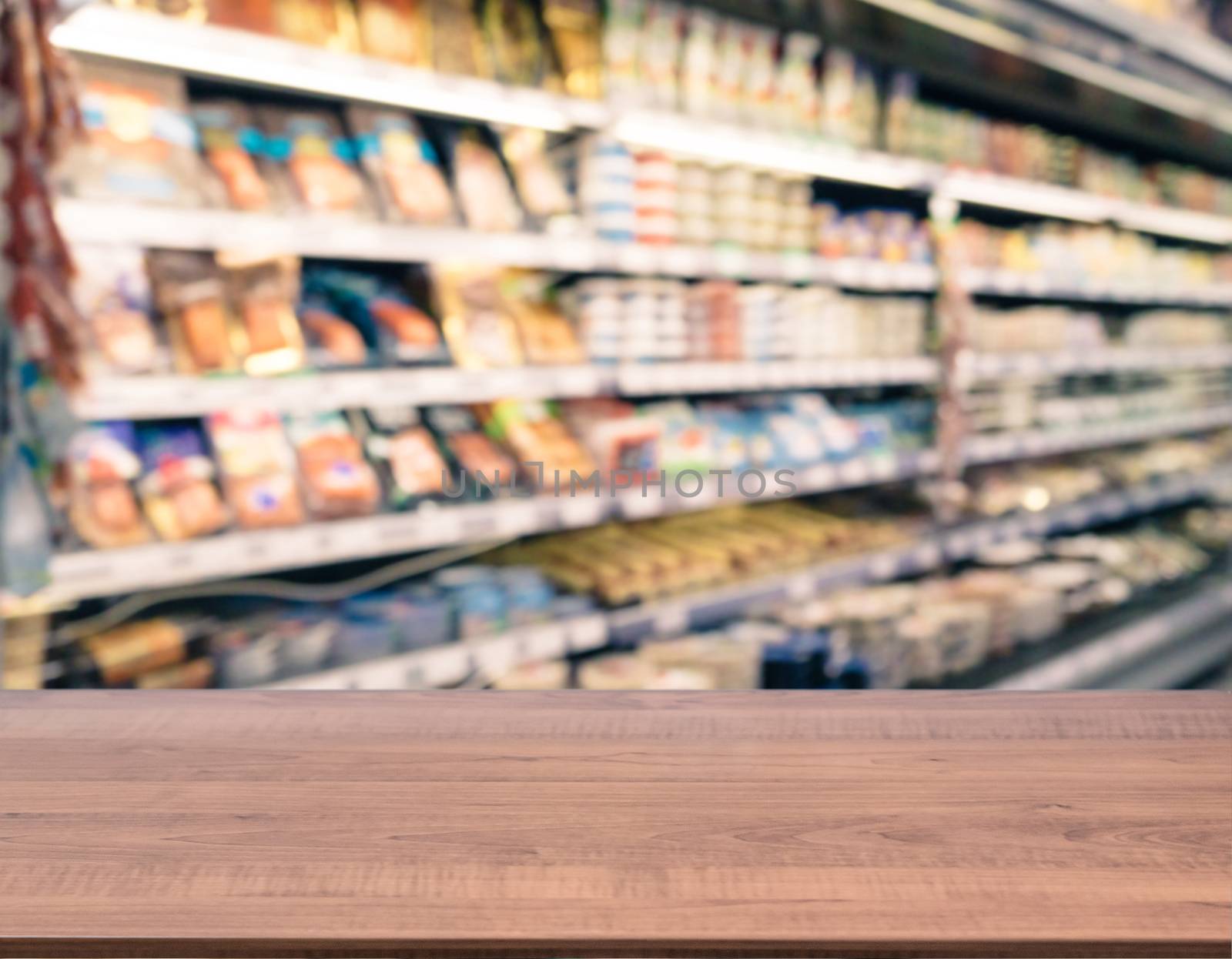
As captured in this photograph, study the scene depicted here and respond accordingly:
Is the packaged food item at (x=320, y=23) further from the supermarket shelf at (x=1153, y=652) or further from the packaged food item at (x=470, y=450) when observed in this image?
the supermarket shelf at (x=1153, y=652)

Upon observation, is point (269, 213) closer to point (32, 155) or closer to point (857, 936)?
point (32, 155)

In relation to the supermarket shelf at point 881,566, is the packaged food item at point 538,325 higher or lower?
higher

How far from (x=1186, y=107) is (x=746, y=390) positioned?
2.31 meters

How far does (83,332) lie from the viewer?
147 cm

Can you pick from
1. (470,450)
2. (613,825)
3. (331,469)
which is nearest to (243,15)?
(331,469)

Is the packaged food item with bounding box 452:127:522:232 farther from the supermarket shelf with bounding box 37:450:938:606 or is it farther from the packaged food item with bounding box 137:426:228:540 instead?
the packaged food item with bounding box 137:426:228:540

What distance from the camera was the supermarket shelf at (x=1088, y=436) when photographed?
3.36 meters

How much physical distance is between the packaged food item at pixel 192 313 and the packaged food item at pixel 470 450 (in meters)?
0.52

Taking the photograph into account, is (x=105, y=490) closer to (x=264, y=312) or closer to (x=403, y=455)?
(x=264, y=312)

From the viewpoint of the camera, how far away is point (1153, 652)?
3.87 m

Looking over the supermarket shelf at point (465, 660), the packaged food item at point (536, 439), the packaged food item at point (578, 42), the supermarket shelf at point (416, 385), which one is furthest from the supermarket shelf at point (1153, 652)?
the packaged food item at point (578, 42)

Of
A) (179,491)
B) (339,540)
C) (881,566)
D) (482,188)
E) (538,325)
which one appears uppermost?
(482,188)

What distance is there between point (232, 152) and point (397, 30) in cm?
42

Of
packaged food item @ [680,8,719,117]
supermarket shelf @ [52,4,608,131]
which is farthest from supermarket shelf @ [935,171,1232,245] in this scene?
supermarket shelf @ [52,4,608,131]
